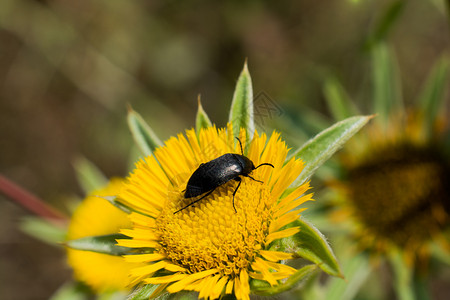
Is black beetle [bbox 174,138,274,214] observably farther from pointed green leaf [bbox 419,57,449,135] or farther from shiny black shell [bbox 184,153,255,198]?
pointed green leaf [bbox 419,57,449,135]

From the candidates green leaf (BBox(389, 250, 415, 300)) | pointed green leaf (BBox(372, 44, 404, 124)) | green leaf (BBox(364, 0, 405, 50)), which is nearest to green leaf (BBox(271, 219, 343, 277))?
green leaf (BBox(389, 250, 415, 300))

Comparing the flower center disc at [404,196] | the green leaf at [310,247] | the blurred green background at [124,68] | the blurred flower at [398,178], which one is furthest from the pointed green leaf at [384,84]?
the green leaf at [310,247]

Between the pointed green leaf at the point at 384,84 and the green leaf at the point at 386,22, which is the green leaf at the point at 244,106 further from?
the pointed green leaf at the point at 384,84

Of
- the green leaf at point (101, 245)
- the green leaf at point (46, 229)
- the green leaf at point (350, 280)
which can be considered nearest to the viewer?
the green leaf at point (101, 245)

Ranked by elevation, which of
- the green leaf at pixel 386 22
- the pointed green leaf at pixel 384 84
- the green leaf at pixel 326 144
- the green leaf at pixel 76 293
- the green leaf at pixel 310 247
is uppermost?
the green leaf at pixel 386 22

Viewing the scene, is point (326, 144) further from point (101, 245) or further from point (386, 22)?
point (386, 22)

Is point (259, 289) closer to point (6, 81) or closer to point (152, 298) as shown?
point (152, 298)

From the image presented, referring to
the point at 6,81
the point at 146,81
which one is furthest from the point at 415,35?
the point at 6,81
